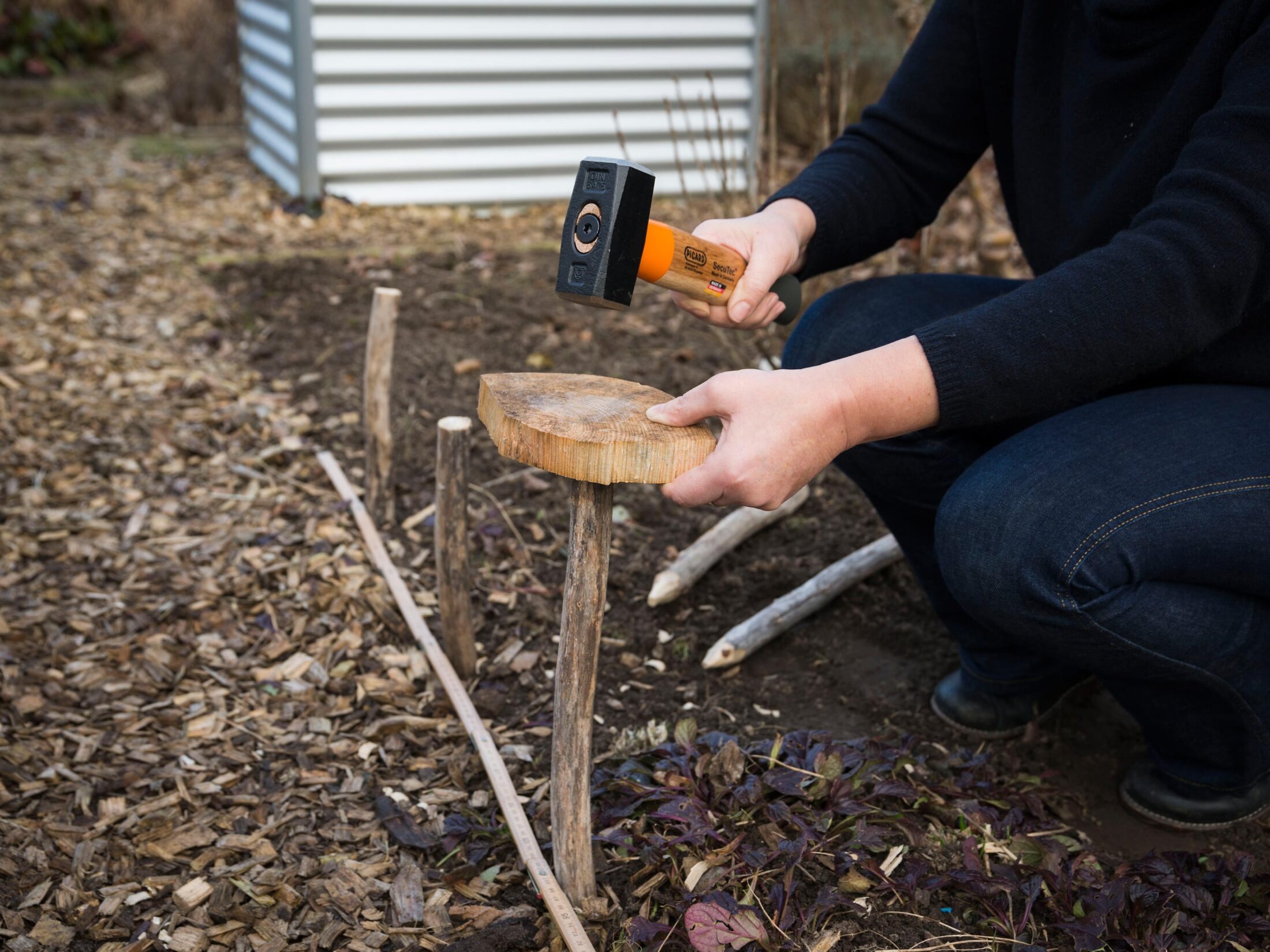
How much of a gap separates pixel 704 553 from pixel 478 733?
30.1 inches

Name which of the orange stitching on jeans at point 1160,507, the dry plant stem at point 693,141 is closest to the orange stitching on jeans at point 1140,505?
the orange stitching on jeans at point 1160,507

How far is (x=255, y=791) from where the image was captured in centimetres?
206

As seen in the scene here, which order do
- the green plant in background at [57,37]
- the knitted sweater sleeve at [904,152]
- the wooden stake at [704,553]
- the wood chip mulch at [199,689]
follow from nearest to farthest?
1. the wood chip mulch at [199,689]
2. the knitted sweater sleeve at [904,152]
3. the wooden stake at [704,553]
4. the green plant in background at [57,37]

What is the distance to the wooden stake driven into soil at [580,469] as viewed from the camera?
1401 mm

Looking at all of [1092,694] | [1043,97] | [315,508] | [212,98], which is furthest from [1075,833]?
[212,98]

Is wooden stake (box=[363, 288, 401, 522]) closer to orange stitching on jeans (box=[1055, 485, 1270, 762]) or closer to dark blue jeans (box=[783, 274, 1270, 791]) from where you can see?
dark blue jeans (box=[783, 274, 1270, 791])

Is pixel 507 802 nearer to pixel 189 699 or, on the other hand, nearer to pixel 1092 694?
pixel 189 699

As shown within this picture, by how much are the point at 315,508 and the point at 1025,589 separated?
2.04 m

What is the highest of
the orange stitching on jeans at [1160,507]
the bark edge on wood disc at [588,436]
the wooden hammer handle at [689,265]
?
the wooden hammer handle at [689,265]

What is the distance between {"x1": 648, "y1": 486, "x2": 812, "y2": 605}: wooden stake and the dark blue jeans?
A: 78 centimetres

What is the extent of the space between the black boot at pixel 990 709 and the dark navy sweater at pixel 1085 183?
2.14 feet

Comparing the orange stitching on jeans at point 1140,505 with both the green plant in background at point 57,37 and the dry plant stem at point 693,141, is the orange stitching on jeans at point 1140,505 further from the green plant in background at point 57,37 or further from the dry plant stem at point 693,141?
the green plant in background at point 57,37

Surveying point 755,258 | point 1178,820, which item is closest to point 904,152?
point 755,258

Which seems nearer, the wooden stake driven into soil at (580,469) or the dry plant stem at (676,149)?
the wooden stake driven into soil at (580,469)
